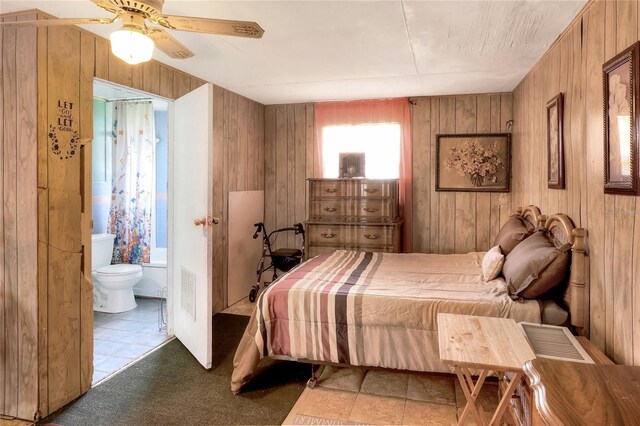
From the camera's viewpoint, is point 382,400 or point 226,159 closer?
point 382,400

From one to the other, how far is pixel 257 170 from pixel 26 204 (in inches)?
112

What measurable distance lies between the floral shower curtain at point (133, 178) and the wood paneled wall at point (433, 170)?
1625 millimetres

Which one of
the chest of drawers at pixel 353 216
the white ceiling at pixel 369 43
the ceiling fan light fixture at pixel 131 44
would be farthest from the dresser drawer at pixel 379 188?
the ceiling fan light fixture at pixel 131 44

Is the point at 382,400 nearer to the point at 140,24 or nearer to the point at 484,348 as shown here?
the point at 484,348

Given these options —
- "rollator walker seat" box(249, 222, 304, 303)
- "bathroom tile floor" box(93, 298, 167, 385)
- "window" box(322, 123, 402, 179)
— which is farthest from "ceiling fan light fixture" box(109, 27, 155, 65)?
"window" box(322, 123, 402, 179)

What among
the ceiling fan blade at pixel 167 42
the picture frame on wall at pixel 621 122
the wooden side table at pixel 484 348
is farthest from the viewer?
the ceiling fan blade at pixel 167 42

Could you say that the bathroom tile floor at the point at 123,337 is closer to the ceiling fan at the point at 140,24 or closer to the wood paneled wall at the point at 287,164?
the wood paneled wall at the point at 287,164

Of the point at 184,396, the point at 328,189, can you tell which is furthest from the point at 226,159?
the point at 184,396

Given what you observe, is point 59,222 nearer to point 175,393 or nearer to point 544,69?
point 175,393

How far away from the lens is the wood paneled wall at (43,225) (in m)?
2.30

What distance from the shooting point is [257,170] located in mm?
4961

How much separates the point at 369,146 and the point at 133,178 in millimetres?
2780

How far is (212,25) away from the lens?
185 cm

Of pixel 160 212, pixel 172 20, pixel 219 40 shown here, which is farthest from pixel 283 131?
pixel 172 20
